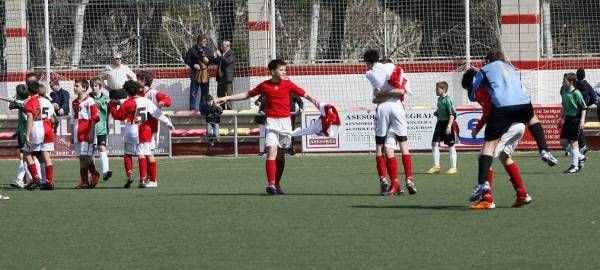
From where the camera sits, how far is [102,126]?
71.3 ft

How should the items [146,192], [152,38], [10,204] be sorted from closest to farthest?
[10,204]
[146,192]
[152,38]

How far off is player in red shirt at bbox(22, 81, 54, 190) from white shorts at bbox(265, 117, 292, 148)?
4.07 meters

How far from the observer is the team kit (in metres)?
14.7

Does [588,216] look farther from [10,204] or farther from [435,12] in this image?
[435,12]

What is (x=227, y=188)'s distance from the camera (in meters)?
19.3

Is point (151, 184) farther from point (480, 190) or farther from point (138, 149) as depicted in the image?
point (480, 190)

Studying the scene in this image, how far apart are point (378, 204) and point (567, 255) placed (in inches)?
206

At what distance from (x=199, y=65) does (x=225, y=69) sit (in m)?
0.66

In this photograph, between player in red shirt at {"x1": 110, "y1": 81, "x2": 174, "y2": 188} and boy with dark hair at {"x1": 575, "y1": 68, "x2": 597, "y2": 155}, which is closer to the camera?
player in red shirt at {"x1": 110, "y1": 81, "x2": 174, "y2": 188}

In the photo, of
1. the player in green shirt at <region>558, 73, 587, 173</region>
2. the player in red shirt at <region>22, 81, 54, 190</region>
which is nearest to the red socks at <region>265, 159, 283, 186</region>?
the player in red shirt at <region>22, 81, 54, 190</region>

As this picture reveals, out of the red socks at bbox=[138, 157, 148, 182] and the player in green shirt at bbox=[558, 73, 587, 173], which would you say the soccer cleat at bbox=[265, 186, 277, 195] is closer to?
the red socks at bbox=[138, 157, 148, 182]

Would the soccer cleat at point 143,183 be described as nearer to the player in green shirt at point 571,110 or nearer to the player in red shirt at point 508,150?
the player in red shirt at point 508,150

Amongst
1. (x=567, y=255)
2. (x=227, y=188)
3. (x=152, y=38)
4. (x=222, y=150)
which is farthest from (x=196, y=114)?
(x=567, y=255)

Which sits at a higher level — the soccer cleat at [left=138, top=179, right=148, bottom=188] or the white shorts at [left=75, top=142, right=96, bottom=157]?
the white shorts at [left=75, top=142, right=96, bottom=157]
